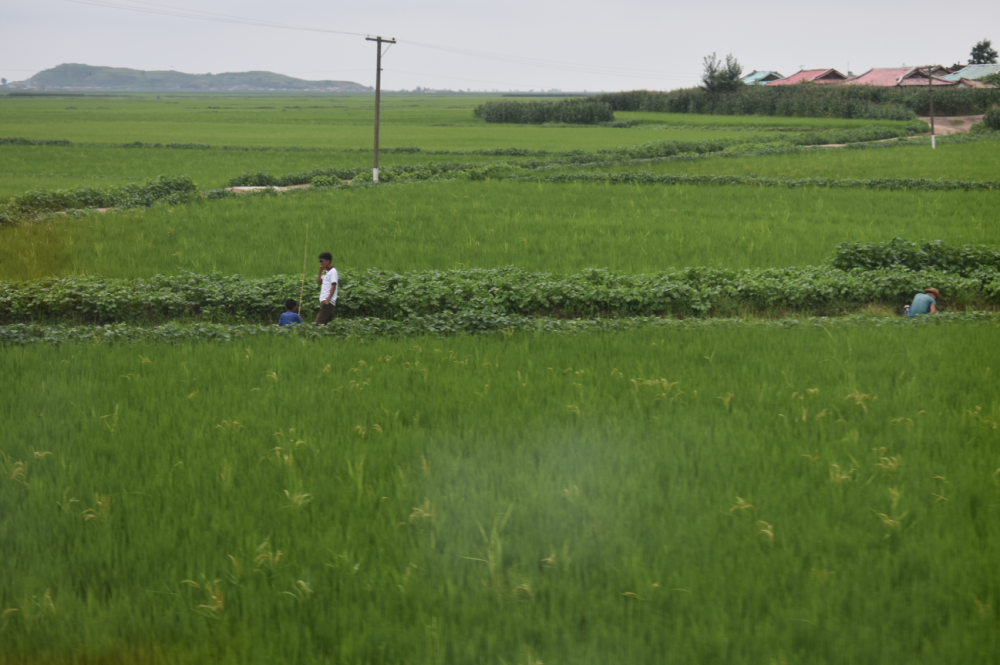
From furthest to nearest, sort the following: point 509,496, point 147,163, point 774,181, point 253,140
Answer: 1. point 253,140
2. point 147,163
3. point 774,181
4. point 509,496

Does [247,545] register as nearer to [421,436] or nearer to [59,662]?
[59,662]

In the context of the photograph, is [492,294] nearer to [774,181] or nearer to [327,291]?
[327,291]

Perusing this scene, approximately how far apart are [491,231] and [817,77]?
79.4 meters

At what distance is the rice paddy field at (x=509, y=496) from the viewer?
3324mm

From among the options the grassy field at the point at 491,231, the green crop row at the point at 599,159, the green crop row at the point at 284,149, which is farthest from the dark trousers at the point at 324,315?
the green crop row at the point at 284,149

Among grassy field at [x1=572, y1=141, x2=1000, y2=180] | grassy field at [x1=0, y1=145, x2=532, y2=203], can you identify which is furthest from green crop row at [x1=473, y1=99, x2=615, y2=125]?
grassy field at [x1=0, y1=145, x2=532, y2=203]

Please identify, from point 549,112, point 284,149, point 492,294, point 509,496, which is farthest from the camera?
point 549,112

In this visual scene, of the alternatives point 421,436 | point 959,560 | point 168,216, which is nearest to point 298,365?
point 421,436

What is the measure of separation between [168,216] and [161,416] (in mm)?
12678

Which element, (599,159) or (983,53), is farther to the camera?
(983,53)

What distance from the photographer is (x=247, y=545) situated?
13.1 ft

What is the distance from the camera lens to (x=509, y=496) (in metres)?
4.57

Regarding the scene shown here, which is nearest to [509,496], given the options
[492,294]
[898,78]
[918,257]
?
[492,294]

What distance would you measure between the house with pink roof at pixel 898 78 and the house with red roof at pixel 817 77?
2.13 m
